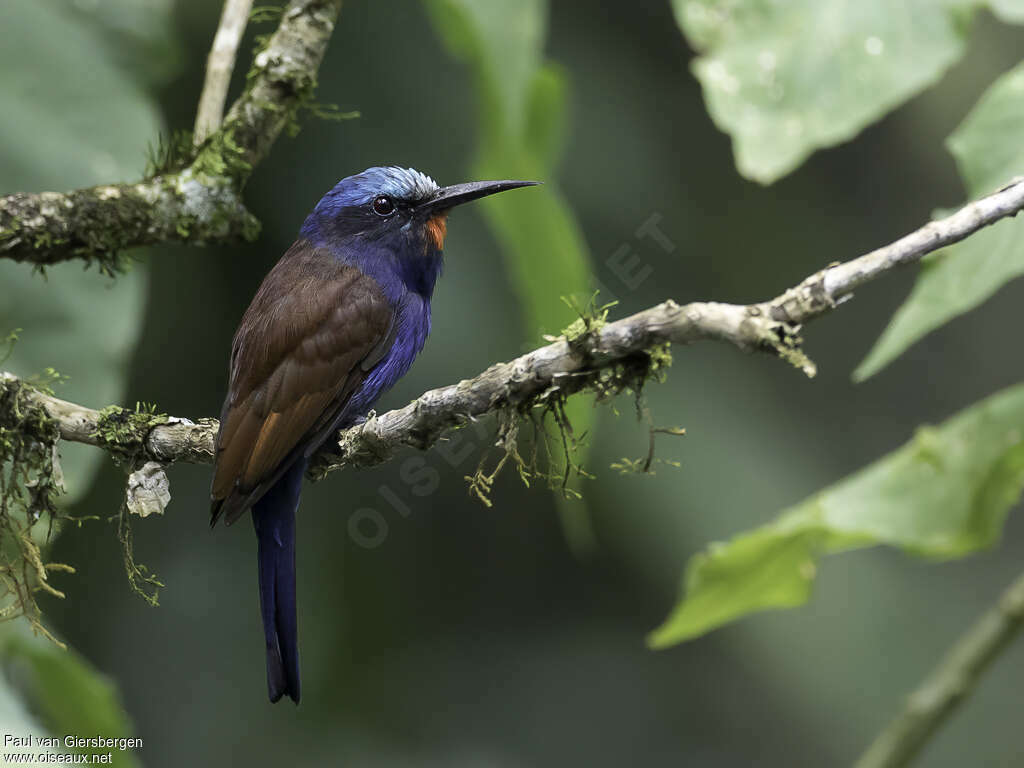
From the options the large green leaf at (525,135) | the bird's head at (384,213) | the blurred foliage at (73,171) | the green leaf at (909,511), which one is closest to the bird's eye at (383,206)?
the bird's head at (384,213)

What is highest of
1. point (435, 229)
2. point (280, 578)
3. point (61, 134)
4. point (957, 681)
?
point (61, 134)

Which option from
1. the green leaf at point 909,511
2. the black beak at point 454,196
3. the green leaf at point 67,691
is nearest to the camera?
the green leaf at point 909,511

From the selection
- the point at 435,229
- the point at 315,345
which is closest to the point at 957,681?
the point at 315,345

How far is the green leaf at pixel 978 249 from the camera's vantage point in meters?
0.86

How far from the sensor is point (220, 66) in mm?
2258

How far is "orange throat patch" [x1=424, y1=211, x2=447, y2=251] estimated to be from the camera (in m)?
2.91

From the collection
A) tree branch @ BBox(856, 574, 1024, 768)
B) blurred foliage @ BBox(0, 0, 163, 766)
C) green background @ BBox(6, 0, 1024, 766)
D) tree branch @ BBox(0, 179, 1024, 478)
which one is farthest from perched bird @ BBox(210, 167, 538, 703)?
tree branch @ BBox(856, 574, 1024, 768)

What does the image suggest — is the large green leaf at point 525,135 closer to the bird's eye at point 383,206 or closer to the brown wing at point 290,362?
the brown wing at point 290,362

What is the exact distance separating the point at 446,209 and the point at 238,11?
31.2 inches

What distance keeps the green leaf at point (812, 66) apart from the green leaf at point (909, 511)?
0.81 ft

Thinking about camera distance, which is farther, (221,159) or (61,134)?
(221,159)

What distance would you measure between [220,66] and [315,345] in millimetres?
641

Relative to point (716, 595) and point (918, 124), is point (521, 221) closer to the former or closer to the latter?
point (716, 595)

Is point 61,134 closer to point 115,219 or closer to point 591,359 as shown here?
point 115,219
